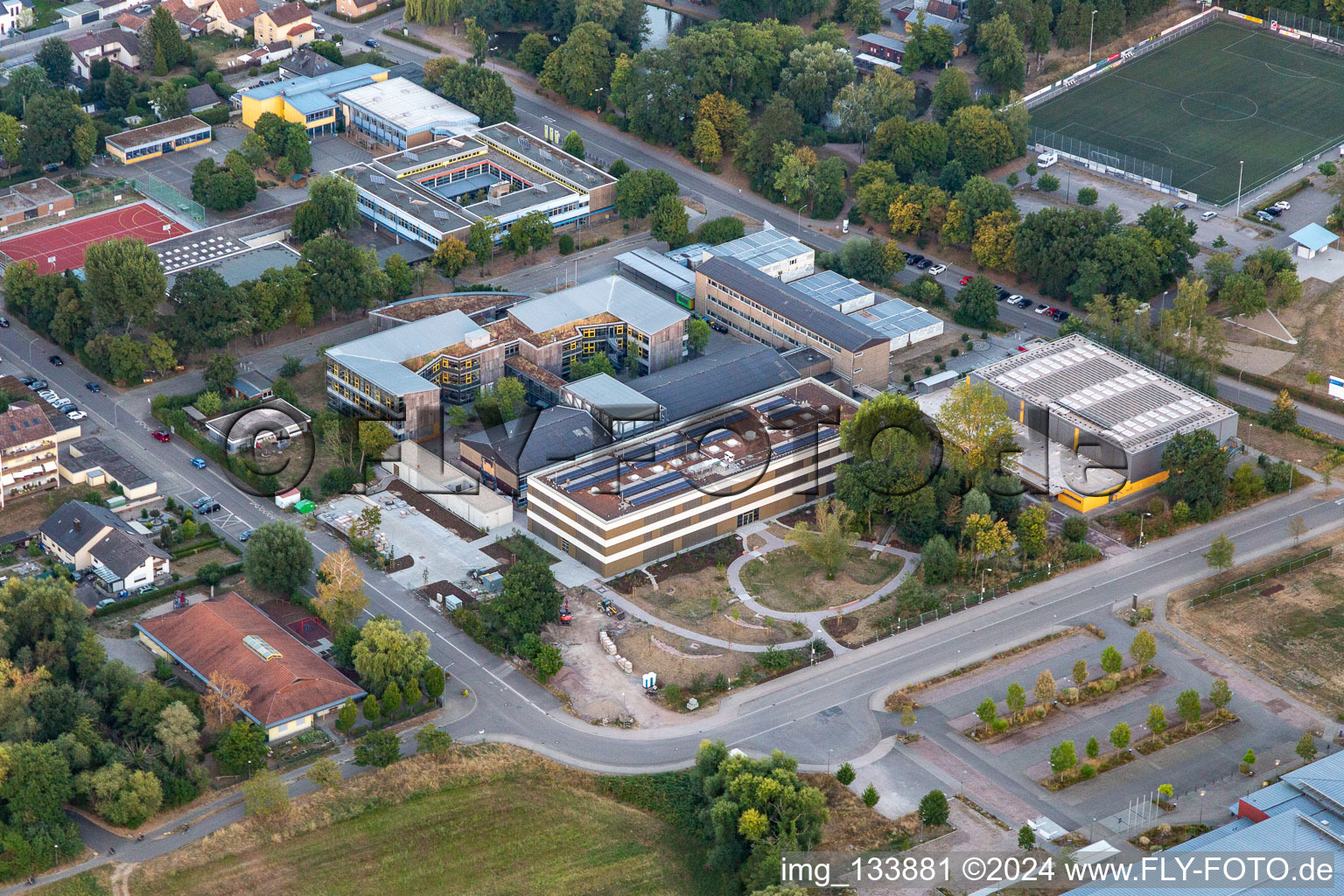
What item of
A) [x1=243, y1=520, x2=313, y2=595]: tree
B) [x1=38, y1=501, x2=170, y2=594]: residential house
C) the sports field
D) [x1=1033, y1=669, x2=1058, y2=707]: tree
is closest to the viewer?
[x1=1033, y1=669, x2=1058, y2=707]: tree

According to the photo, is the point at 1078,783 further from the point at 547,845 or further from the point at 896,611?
the point at 547,845

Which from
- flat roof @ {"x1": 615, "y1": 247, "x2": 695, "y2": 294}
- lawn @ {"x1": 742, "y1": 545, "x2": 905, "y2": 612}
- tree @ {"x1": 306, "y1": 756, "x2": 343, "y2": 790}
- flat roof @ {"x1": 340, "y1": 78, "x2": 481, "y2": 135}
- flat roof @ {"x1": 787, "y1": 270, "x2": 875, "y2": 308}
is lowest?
lawn @ {"x1": 742, "y1": 545, "x2": 905, "y2": 612}

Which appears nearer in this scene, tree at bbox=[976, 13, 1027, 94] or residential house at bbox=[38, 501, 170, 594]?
residential house at bbox=[38, 501, 170, 594]

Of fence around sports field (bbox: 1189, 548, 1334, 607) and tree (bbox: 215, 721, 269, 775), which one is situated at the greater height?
tree (bbox: 215, 721, 269, 775)

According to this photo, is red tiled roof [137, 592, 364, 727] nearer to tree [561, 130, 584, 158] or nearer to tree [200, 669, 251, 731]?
tree [200, 669, 251, 731]

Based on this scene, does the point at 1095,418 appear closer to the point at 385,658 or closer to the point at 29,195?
the point at 385,658

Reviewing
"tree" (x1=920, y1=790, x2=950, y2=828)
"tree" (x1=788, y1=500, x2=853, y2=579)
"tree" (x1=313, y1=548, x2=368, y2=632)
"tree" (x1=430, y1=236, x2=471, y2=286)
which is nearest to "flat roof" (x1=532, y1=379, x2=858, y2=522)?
"tree" (x1=788, y1=500, x2=853, y2=579)

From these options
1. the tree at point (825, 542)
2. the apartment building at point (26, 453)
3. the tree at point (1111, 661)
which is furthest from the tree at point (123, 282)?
the tree at point (1111, 661)
